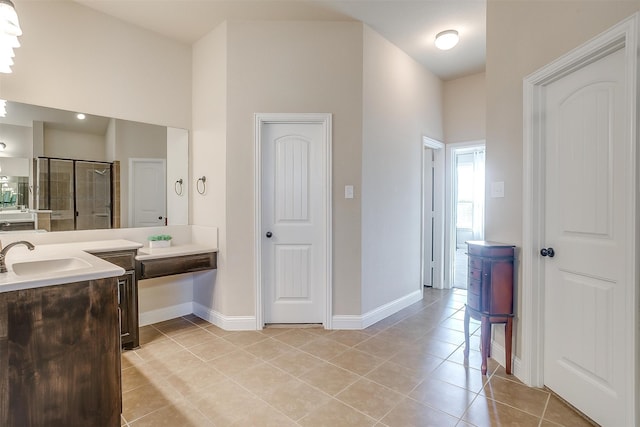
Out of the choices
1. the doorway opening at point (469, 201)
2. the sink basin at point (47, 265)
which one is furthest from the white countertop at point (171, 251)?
the doorway opening at point (469, 201)

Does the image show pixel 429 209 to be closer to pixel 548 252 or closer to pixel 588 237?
pixel 548 252

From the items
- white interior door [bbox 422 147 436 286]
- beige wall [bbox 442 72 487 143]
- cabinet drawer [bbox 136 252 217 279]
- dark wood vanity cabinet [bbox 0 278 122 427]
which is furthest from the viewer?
white interior door [bbox 422 147 436 286]

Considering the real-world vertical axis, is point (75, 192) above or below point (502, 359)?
above

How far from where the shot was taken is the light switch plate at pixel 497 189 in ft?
7.94

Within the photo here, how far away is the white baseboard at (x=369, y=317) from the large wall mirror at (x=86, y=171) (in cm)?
203

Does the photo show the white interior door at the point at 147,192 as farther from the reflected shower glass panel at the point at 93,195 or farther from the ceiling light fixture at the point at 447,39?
the ceiling light fixture at the point at 447,39

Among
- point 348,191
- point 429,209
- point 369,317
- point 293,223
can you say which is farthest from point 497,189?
point 429,209

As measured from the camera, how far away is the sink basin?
1811mm

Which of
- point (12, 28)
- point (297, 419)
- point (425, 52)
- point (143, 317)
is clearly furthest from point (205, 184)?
point (425, 52)

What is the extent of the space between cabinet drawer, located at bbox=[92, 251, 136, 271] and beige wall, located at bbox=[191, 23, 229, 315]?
0.78m

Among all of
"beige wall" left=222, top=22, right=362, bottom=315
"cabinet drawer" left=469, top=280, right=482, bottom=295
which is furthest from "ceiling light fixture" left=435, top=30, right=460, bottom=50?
"cabinet drawer" left=469, top=280, right=482, bottom=295

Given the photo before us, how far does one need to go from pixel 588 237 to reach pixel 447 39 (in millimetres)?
2411

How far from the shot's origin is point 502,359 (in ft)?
7.84

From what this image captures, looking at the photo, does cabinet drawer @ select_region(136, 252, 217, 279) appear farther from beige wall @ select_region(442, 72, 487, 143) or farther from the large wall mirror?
beige wall @ select_region(442, 72, 487, 143)
